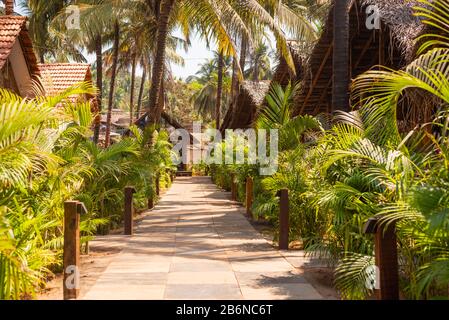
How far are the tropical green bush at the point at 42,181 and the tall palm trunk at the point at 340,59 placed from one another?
12.4 ft

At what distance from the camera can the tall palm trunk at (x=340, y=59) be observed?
9672 millimetres

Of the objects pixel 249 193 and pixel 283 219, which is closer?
pixel 283 219

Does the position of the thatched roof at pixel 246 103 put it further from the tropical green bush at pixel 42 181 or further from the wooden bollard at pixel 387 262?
the wooden bollard at pixel 387 262

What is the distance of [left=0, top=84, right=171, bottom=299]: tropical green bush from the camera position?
4.90m

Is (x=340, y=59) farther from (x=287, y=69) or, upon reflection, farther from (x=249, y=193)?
(x=287, y=69)

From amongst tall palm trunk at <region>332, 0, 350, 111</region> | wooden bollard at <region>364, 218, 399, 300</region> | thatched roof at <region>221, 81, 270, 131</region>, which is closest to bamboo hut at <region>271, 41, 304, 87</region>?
thatched roof at <region>221, 81, 270, 131</region>

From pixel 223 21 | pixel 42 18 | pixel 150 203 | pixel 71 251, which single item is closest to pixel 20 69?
pixel 150 203

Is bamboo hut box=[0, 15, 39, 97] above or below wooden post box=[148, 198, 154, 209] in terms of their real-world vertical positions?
above

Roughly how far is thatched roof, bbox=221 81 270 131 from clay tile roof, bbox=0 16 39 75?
875 cm

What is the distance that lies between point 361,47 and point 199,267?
27.7ft

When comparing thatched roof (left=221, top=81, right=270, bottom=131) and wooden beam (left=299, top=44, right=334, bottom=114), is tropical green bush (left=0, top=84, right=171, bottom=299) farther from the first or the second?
thatched roof (left=221, top=81, right=270, bottom=131)

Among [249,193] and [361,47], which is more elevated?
[361,47]

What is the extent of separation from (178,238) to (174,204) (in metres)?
6.95

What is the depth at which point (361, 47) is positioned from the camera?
13648mm
